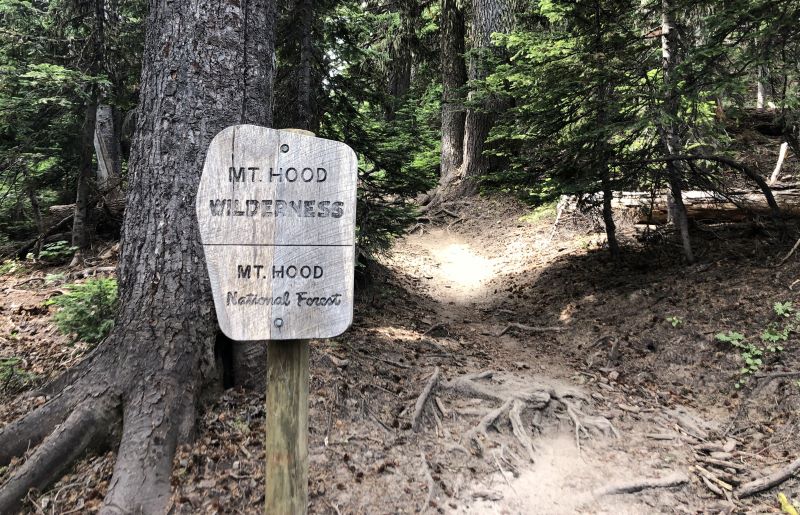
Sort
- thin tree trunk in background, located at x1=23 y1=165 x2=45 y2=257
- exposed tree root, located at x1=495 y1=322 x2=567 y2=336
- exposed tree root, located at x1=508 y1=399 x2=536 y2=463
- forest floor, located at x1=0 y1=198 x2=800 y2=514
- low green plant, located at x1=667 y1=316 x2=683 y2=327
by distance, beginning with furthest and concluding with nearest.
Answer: thin tree trunk in background, located at x1=23 y1=165 x2=45 y2=257 < exposed tree root, located at x1=495 y1=322 x2=567 y2=336 < low green plant, located at x1=667 y1=316 x2=683 y2=327 < exposed tree root, located at x1=508 y1=399 x2=536 y2=463 < forest floor, located at x1=0 y1=198 x2=800 y2=514

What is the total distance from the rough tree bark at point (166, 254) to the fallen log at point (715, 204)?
20.2 ft

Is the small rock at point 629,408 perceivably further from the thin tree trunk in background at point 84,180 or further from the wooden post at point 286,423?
the thin tree trunk in background at point 84,180

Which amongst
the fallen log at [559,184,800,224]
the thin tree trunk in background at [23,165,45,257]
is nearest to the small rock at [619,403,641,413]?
the fallen log at [559,184,800,224]

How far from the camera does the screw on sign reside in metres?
2.14

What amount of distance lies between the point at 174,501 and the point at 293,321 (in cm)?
181

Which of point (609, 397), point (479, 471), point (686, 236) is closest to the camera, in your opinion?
point (479, 471)

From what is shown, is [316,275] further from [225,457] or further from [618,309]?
[618,309]

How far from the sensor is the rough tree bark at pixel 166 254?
10.8ft

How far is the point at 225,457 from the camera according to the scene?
333 cm

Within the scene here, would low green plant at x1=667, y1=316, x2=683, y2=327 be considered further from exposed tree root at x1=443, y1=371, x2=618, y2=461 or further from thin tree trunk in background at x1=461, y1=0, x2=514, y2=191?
thin tree trunk in background at x1=461, y1=0, x2=514, y2=191

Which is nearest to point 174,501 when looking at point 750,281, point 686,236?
point 750,281

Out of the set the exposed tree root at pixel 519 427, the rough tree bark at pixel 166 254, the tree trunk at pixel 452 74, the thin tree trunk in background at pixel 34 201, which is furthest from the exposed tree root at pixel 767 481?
the tree trunk at pixel 452 74

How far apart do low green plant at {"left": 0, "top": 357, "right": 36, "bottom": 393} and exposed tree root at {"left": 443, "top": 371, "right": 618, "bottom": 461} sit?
3991mm

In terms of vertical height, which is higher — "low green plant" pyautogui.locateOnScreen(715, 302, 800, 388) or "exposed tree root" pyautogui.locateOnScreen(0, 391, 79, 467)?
"low green plant" pyautogui.locateOnScreen(715, 302, 800, 388)
